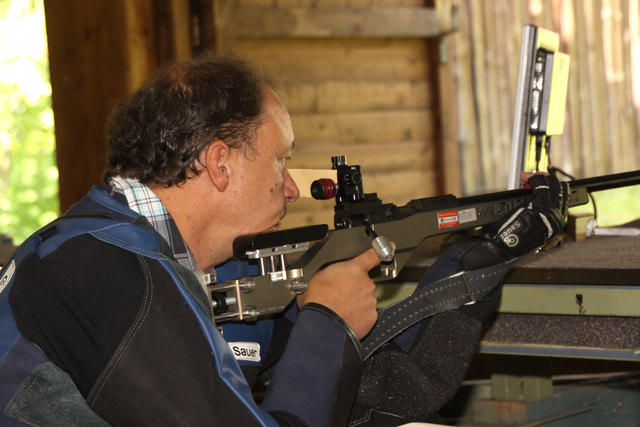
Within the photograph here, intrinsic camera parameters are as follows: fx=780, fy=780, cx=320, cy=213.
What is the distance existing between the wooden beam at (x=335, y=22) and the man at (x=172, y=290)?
86.8 inches

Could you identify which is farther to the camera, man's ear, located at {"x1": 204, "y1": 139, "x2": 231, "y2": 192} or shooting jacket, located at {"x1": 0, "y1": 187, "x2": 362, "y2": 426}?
man's ear, located at {"x1": 204, "y1": 139, "x2": 231, "y2": 192}

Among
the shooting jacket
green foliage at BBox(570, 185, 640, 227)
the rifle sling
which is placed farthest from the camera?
green foliage at BBox(570, 185, 640, 227)

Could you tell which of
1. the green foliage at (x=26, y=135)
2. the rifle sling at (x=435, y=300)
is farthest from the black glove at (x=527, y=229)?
the green foliage at (x=26, y=135)

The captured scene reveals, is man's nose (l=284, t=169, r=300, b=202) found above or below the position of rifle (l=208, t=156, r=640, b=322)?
above

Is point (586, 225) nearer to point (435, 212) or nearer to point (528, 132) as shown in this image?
point (528, 132)

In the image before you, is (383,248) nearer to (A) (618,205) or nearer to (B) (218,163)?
(B) (218,163)

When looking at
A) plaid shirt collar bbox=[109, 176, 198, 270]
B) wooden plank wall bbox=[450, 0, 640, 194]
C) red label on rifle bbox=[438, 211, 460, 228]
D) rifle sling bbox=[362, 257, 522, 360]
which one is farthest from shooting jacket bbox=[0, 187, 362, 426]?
wooden plank wall bbox=[450, 0, 640, 194]

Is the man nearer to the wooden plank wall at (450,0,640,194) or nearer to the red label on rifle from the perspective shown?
the red label on rifle

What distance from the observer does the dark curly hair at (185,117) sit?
44.3 inches

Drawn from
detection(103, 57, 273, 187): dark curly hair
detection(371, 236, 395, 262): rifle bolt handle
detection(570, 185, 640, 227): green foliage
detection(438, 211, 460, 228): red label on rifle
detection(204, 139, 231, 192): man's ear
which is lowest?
detection(570, 185, 640, 227): green foliage

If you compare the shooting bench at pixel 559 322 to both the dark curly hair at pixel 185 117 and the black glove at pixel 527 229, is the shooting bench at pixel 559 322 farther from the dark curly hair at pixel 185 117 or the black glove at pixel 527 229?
the dark curly hair at pixel 185 117

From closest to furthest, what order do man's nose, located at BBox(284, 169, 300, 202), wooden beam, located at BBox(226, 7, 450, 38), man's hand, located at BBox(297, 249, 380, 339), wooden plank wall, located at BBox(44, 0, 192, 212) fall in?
man's hand, located at BBox(297, 249, 380, 339), man's nose, located at BBox(284, 169, 300, 202), wooden plank wall, located at BBox(44, 0, 192, 212), wooden beam, located at BBox(226, 7, 450, 38)

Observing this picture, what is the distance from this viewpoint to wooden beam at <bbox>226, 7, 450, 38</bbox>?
3.35 meters

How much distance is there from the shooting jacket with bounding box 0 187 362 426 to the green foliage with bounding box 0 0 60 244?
5555 millimetres
